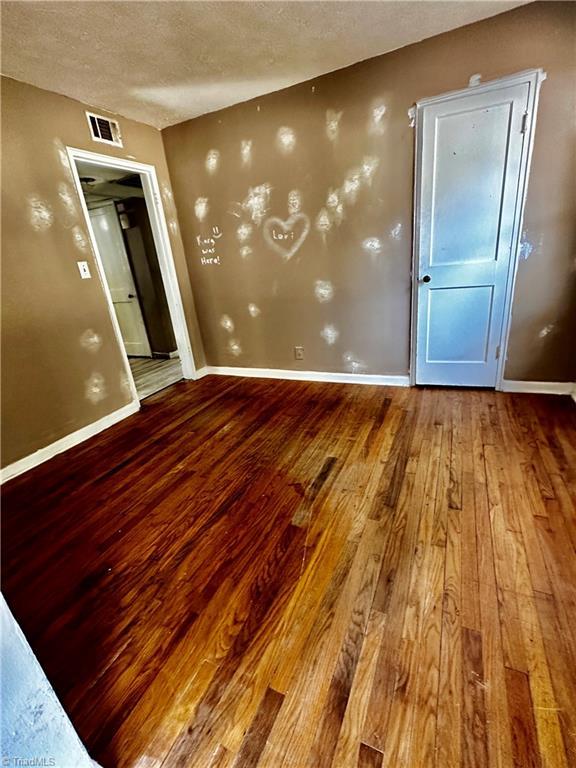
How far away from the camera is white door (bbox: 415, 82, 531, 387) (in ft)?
7.91

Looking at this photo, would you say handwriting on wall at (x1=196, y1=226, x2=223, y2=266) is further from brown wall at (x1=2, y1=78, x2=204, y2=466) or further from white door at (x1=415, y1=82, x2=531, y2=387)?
white door at (x1=415, y1=82, x2=531, y2=387)

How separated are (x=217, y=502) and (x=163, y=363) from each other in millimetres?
3504

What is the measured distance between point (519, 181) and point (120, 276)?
4.96 metres

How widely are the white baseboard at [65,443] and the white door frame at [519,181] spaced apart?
2760 millimetres

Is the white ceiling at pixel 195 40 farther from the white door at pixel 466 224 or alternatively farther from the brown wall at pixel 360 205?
the white door at pixel 466 224

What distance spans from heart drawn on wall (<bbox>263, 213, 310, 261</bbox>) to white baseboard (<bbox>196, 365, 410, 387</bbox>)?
3.94 ft

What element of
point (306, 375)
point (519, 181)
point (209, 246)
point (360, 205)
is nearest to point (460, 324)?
point (519, 181)

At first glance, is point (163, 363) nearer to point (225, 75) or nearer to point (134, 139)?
point (134, 139)

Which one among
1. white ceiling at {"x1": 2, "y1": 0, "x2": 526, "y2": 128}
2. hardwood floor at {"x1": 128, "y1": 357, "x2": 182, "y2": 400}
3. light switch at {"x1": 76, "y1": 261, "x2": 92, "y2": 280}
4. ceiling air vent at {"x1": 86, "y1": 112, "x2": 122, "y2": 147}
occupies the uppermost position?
white ceiling at {"x1": 2, "y1": 0, "x2": 526, "y2": 128}

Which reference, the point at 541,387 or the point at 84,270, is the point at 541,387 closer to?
the point at 541,387

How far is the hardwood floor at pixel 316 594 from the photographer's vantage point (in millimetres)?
954

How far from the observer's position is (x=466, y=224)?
265 centimetres

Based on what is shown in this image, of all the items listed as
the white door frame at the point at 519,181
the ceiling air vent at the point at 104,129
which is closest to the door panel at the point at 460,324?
the white door frame at the point at 519,181

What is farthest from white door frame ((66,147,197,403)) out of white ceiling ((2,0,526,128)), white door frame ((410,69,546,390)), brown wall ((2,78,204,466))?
white door frame ((410,69,546,390))
